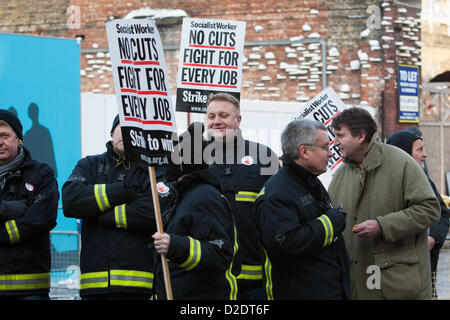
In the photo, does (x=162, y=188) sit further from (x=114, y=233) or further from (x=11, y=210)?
(x=11, y=210)

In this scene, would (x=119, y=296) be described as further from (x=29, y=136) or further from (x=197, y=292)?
(x=29, y=136)

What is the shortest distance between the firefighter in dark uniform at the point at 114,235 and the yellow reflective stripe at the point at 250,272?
0.62 m

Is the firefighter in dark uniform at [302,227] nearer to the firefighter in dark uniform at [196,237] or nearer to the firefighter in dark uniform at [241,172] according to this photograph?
the firefighter in dark uniform at [196,237]

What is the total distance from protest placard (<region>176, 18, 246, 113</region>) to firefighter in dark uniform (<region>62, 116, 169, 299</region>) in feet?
6.19

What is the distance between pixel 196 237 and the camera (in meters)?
3.62

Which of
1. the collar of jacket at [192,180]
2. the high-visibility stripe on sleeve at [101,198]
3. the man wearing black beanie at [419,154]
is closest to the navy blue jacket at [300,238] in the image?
the collar of jacket at [192,180]

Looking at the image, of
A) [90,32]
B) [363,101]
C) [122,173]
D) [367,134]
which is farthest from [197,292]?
[90,32]

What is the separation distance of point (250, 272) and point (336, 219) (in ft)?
2.89

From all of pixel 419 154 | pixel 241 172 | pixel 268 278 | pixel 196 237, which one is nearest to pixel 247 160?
pixel 241 172

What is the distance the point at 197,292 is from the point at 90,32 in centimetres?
1262

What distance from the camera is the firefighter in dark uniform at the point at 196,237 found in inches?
140

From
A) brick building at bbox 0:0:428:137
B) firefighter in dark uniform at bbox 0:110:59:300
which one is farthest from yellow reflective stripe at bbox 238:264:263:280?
brick building at bbox 0:0:428:137

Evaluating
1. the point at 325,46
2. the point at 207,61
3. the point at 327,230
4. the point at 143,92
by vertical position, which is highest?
the point at 325,46

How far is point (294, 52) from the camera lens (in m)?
14.3
